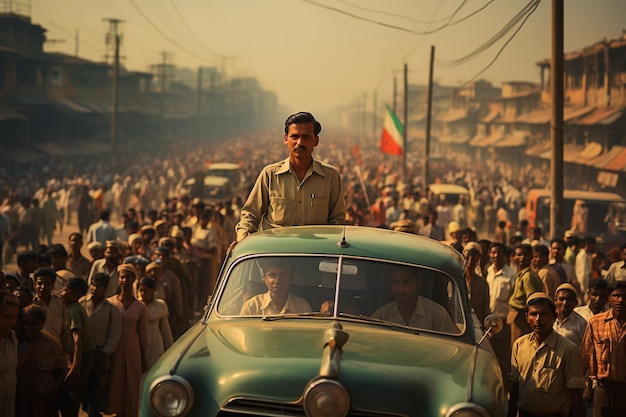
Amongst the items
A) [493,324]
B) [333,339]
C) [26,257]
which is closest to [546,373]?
[493,324]

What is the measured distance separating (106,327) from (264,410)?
4488mm

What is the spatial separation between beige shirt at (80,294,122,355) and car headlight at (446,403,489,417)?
4969 mm

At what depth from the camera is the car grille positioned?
5.33 meters

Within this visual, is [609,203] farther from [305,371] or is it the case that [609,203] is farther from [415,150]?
[415,150]

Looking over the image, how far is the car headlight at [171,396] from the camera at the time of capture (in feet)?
17.7

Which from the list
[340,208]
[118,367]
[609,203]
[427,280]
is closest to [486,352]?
[427,280]

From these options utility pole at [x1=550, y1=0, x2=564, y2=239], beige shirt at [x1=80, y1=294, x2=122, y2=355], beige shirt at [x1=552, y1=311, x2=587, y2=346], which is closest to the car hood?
beige shirt at [x1=552, y1=311, x2=587, y2=346]

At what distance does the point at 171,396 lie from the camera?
5.41 m

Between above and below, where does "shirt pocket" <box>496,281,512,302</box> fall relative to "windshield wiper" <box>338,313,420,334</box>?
below

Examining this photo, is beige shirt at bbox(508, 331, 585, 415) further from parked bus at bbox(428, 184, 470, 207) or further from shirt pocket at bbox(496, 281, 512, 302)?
parked bus at bbox(428, 184, 470, 207)

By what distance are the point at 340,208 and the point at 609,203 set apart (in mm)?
19250

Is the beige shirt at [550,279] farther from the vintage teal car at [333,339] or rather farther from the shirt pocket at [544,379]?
the vintage teal car at [333,339]

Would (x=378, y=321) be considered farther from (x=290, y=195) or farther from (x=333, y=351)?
(x=290, y=195)

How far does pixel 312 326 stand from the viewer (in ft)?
20.4
